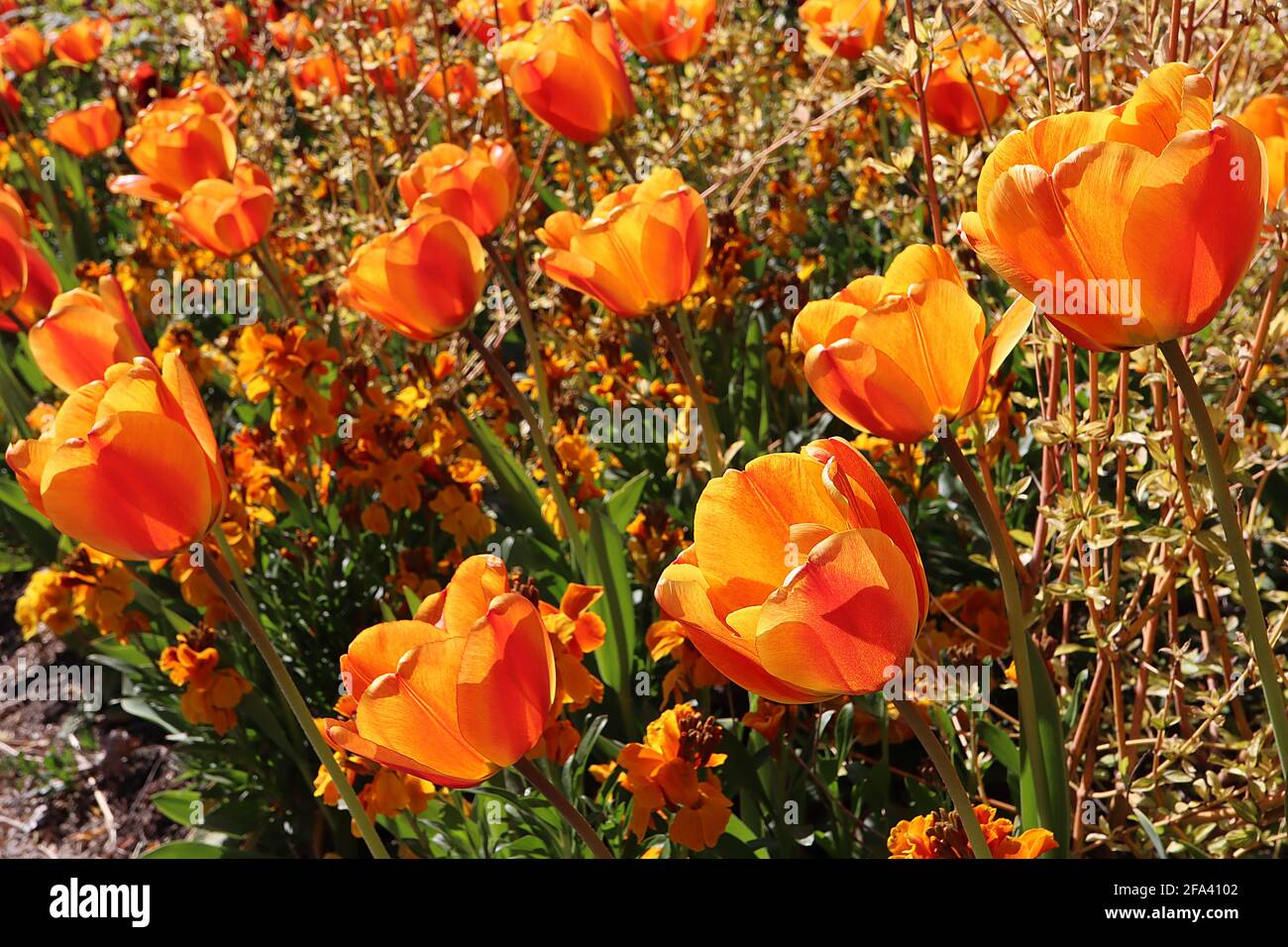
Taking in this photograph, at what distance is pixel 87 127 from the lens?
3.50 meters

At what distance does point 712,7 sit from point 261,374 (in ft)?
3.34

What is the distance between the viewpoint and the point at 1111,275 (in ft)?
2.50

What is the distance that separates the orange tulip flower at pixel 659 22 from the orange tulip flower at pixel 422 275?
2.37 ft

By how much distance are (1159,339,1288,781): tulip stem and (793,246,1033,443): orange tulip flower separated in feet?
0.44

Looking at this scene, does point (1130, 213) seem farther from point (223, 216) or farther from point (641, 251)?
point (223, 216)

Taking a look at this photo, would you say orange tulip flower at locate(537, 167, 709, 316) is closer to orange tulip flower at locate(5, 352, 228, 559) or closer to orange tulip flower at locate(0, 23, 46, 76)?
orange tulip flower at locate(5, 352, 228, 559)

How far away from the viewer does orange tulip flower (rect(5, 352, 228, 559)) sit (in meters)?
1.01

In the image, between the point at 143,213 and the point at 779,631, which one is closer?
the point at 779,631

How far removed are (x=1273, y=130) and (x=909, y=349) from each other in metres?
0.70

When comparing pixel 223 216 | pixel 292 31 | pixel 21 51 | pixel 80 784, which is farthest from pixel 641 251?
pixel 21 51

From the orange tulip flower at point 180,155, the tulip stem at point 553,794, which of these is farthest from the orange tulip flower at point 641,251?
the orange tulip flower at point 180,155

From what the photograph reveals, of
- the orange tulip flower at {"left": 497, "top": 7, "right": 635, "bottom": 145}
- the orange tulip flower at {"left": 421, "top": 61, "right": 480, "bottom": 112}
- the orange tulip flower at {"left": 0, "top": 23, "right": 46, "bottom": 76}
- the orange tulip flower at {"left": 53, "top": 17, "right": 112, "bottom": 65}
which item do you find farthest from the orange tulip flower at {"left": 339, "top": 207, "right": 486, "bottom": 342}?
the orange tulip flower at {"left": 0, "top": 23, "right": 46, "bottom": 76}
